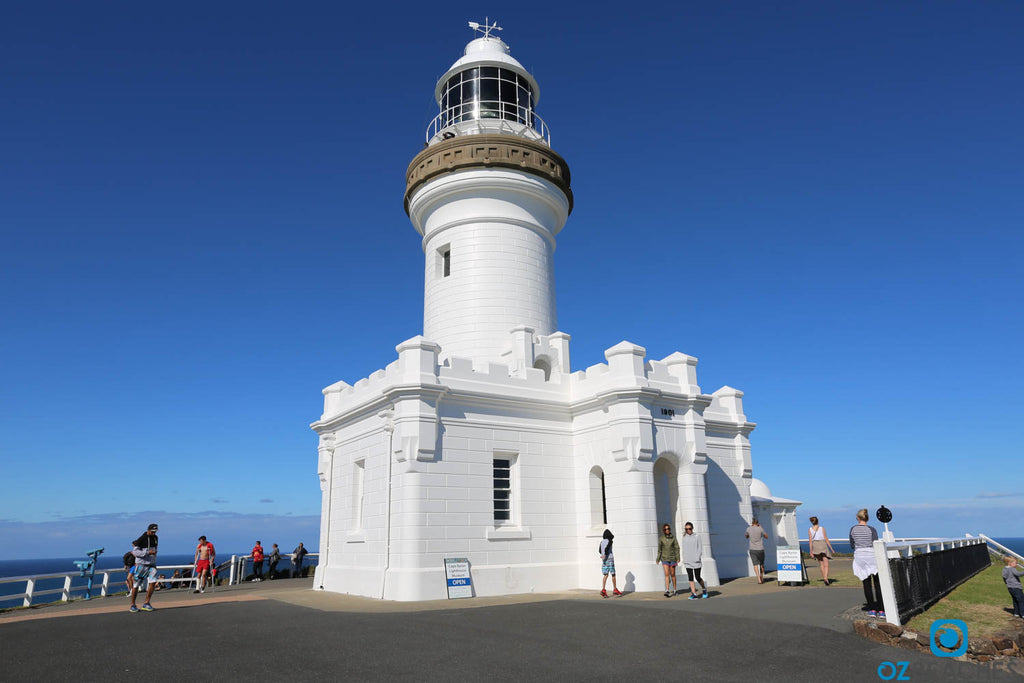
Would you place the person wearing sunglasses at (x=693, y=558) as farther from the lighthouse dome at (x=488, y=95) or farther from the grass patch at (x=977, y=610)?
the lighthouse dome at (x=488, y=95)

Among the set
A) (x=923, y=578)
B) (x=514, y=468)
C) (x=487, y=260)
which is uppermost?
(x=487, y=260)

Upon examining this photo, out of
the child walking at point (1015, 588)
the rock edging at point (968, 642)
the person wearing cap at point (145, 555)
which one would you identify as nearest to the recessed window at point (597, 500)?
the rock edging at point (968, 642)

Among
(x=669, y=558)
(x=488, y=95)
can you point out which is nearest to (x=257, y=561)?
(x=669, y=558)

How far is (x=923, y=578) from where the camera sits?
11.8 meters

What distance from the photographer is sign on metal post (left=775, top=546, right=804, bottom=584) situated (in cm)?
1633

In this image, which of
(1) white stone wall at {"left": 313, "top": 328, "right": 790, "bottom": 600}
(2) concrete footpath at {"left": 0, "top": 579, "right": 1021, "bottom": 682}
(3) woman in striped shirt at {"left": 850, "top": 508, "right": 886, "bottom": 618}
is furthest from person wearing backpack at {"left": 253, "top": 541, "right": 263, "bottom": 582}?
(3) woman in striped shirt at {"left": 850, "top": 508, "right": 886, "bottom": 618}

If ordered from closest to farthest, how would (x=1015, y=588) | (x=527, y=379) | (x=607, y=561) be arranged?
(x=1015, y=588), (x=607, y=561), (x=527, y=379)

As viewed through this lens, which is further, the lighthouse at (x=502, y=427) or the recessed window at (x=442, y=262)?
the recessed window at (x=442, y=262)

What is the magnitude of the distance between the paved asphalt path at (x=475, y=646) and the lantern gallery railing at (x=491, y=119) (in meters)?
15.7

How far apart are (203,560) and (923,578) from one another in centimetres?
1886

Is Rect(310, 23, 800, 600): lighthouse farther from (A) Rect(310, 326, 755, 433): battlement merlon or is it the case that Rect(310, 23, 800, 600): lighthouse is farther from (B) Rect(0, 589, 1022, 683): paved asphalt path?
(B) Rect(0, 589, 1022, 683): paved asphalt path

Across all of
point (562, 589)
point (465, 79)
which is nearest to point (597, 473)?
point (562, 589)

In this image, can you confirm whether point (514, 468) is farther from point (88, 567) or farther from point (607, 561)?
point (88, 567)

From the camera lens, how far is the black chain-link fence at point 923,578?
10164 mm
